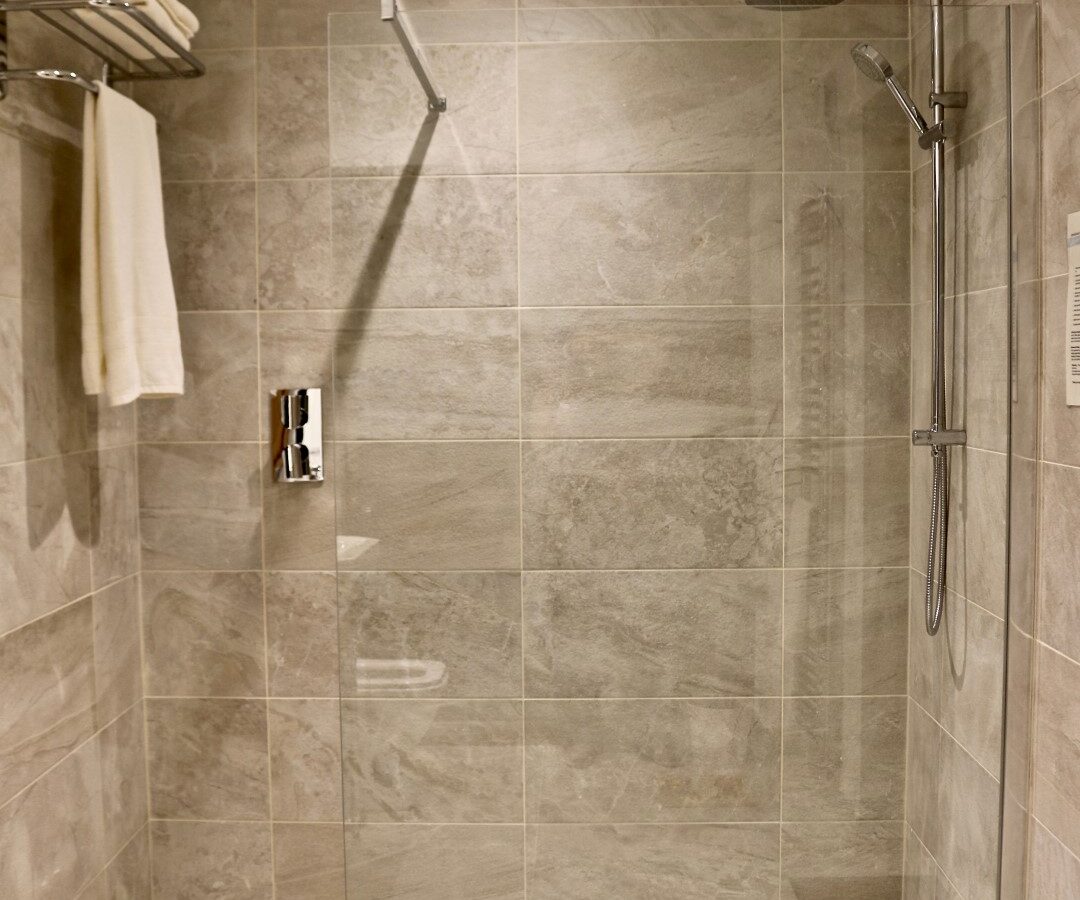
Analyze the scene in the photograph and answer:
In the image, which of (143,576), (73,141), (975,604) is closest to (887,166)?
(975,604)

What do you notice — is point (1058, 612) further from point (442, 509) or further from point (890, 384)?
point (442, 509)

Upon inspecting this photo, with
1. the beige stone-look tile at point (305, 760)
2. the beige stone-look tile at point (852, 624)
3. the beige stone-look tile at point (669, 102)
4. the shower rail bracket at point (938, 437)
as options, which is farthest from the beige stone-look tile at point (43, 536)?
the shower rail bracket at point (938, 437)

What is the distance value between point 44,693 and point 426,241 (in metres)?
1.10

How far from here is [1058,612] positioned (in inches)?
49.8

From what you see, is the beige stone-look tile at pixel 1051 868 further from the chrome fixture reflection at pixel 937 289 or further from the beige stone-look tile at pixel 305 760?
the beige stone-look tile at pixel 305 760

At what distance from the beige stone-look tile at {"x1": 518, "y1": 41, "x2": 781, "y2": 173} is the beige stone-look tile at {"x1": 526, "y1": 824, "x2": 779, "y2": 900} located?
1.02 meters

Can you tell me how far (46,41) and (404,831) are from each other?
5.10 feet

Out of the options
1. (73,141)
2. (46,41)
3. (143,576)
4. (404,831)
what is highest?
(46,41)

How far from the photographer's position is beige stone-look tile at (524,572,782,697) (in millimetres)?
1312

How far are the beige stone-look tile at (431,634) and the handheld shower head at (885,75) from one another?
0.92 metres

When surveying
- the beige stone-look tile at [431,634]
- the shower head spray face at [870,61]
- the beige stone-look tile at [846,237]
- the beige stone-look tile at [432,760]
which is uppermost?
the shower head spray face at [870,61]

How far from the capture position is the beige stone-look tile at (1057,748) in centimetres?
122

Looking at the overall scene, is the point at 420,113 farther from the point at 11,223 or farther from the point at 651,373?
the point at 11,223

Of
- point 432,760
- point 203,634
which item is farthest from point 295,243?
point 432,760
